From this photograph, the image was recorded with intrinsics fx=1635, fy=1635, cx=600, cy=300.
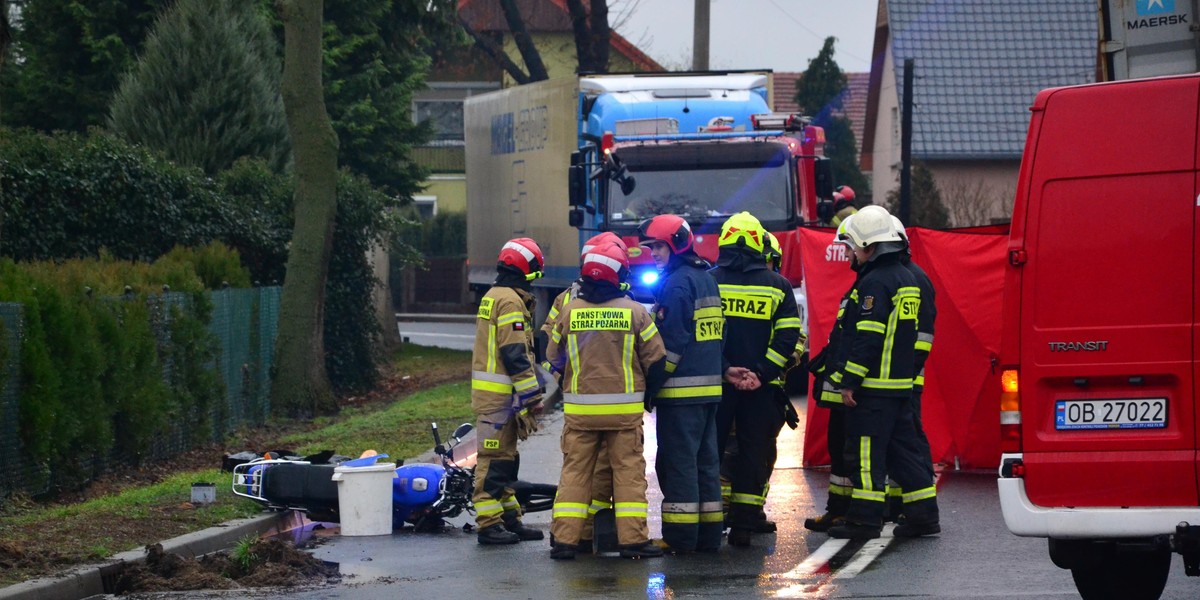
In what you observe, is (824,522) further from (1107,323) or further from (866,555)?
(1107,323)

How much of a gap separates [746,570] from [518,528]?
73.3 inches

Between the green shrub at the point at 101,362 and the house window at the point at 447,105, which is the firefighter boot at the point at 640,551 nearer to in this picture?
the green shrub at the point at 101,362

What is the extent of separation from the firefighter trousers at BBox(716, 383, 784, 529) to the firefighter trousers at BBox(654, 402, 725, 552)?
22 cm

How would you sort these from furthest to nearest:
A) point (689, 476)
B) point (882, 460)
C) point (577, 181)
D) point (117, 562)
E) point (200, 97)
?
point (200, 97)
point (577, 181)
point (882, 460)
point (689, 476)
point (117, 562)

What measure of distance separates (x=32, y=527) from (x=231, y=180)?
1109 centimetres

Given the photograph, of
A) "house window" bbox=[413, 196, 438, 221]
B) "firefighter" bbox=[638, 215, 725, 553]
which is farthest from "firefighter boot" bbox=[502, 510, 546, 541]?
"house window" bbox=[413, 196, 438, 221]

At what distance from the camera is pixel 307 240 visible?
18.1m

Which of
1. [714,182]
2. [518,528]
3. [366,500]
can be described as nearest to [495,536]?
[518,528]

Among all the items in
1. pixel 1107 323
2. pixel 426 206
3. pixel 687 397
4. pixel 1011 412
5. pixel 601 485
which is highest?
pixel 426 206

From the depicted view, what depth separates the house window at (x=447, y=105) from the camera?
176 ft

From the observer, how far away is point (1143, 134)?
21.5 ft

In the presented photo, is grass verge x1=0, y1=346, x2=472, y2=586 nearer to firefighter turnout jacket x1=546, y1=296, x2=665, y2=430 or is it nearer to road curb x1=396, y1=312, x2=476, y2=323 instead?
firefighter turnout jacket x1=546, y1=296, x2=665, y2=430

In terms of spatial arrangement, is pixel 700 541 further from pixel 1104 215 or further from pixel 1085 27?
pixel 1085 27

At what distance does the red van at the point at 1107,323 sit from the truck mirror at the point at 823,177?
470 inches
